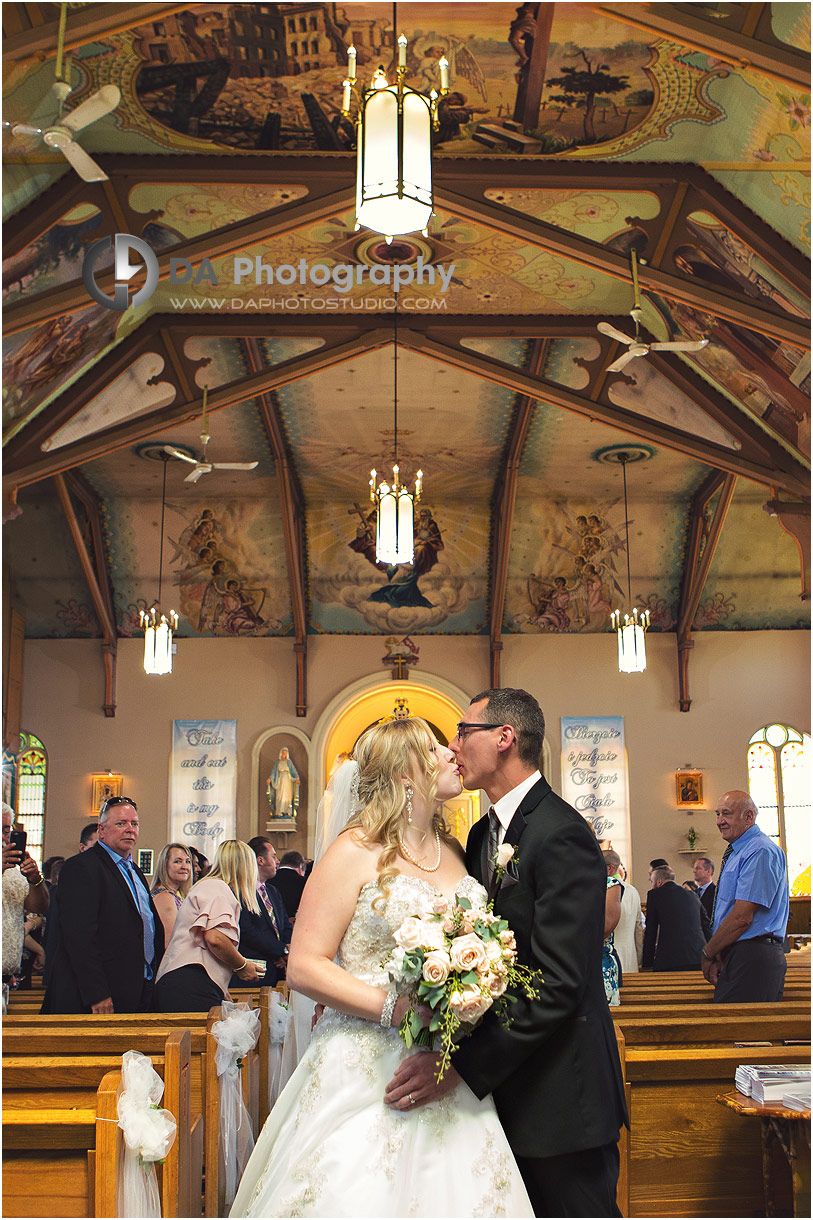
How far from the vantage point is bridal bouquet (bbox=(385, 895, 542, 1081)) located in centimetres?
267

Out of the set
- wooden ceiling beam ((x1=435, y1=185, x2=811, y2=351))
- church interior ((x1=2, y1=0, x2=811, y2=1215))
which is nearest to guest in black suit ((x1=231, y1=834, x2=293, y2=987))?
church interior ((x1=2, y1=0, x2=811, y2=1215))

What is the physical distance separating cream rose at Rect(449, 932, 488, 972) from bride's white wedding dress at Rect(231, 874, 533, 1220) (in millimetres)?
281

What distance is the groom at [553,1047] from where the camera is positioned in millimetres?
2818

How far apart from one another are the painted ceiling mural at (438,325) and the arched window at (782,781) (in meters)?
1.91

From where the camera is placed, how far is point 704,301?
365 inches

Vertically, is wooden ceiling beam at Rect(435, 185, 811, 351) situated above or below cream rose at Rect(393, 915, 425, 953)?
above

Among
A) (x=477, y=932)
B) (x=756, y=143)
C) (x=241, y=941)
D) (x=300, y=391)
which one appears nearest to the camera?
(x=477, y=932)

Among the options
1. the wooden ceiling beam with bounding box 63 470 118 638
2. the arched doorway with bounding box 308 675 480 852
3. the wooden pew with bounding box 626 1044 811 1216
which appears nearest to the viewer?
the wooden pew with bounding box 626 1044 811 1216

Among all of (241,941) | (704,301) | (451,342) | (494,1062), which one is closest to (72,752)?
(451,342)

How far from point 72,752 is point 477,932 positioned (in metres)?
15.2

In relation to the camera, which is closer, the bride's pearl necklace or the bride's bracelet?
the bride's bracelet

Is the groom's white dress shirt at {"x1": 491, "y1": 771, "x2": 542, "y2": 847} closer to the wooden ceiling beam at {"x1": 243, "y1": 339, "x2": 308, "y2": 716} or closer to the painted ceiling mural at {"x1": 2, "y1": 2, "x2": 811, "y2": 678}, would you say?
the painted ceiling mural at {"x1": 2, "y1": 2, "x2": 811, "y2": 678}

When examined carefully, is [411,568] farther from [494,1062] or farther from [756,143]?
[494,1062]

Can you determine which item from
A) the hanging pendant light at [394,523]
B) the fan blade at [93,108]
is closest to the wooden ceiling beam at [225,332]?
the hanging pendant light at [394,523]
